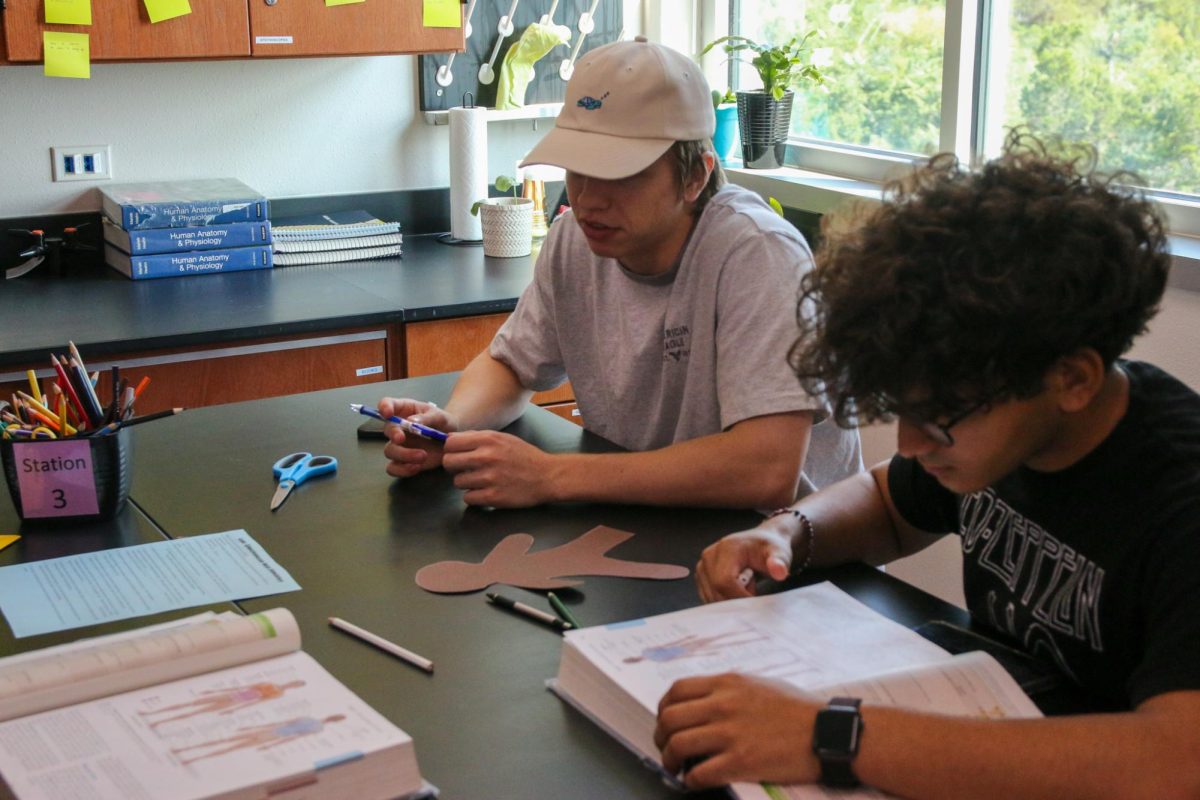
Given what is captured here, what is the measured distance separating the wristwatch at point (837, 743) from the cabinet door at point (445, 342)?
1.83 meters

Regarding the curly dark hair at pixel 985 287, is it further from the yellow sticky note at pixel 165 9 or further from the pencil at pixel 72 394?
the yellow sticky note at pixel 165 9

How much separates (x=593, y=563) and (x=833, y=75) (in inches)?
88.9

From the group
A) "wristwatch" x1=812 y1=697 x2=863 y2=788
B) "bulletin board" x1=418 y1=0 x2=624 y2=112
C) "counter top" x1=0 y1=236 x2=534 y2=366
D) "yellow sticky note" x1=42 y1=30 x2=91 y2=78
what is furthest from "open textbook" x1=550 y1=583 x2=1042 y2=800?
"bulletin board" x1=418 y1=0 x2=624 y2=112

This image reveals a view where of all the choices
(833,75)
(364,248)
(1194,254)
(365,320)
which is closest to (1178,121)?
(1194,254)

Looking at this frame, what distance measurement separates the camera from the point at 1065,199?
3.55 ft

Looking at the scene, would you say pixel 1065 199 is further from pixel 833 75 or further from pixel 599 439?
pixel 833 75

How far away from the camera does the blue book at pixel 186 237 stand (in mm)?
2902

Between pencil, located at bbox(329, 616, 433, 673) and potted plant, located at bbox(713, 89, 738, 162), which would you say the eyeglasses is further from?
potted plant, located at bbox(713, 89, 738, 162)

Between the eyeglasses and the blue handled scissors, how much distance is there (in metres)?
0.86

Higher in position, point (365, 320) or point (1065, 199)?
point (1065, 199)

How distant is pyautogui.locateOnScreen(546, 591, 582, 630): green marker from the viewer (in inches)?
50.7

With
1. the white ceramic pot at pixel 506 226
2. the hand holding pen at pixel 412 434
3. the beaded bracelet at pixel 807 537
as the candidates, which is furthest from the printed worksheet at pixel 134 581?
the white ceramic pot at pixel 506 226

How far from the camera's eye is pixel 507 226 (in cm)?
319

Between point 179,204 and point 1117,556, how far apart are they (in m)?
2.33
